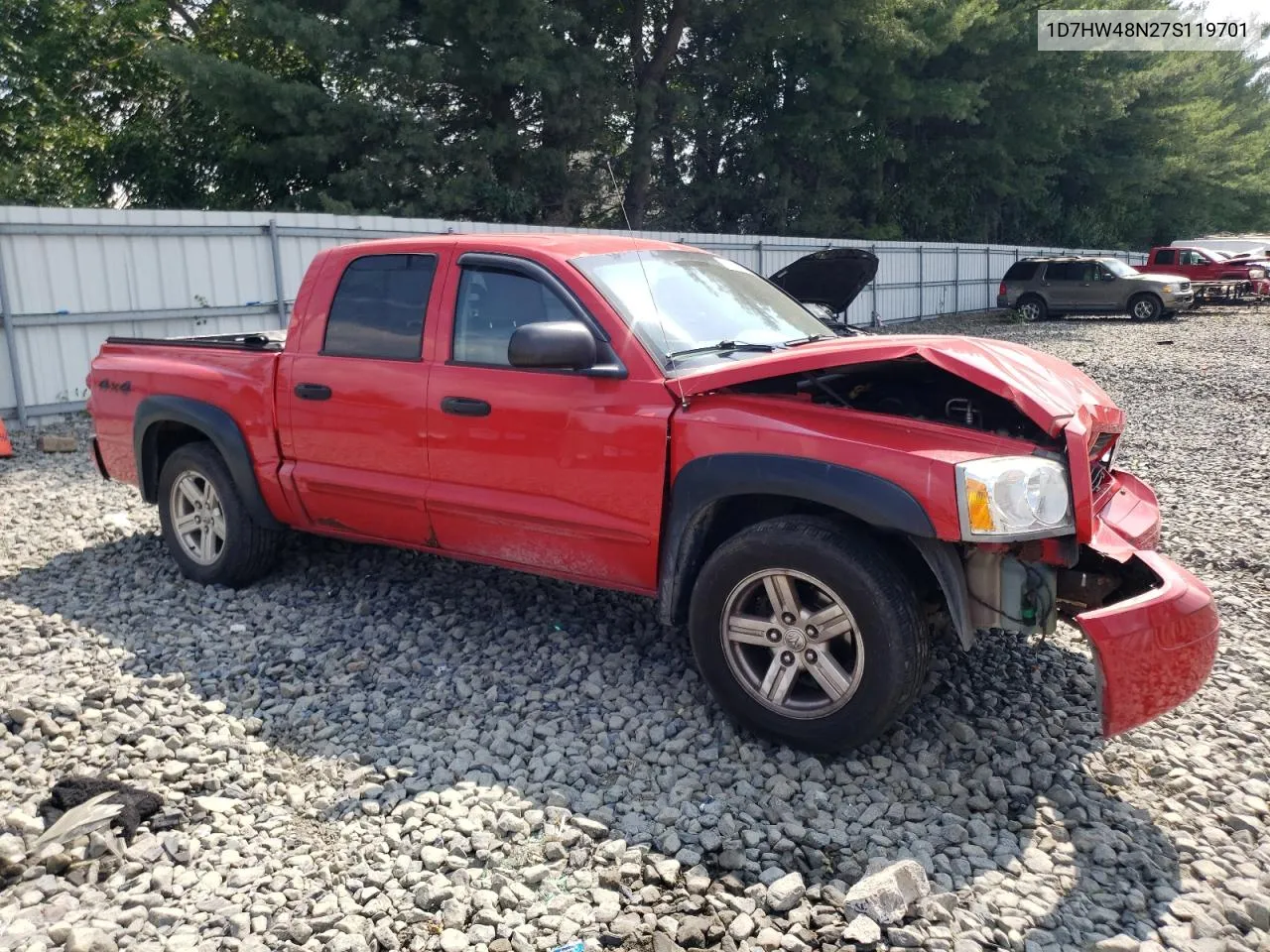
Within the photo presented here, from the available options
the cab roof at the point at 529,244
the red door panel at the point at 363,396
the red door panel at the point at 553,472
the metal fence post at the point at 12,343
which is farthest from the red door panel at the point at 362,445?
the metal fence post at the point at 12,343

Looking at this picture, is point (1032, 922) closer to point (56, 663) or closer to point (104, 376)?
point (56, 663)

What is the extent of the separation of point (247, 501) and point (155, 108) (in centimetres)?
2193

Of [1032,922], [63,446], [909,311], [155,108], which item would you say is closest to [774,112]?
[909,311]

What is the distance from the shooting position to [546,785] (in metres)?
3.71

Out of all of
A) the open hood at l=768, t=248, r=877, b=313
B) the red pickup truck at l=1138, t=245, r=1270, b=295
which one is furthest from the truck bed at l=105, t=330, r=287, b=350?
the red pickup truck at l=1138, t=245, r=1270, b=295

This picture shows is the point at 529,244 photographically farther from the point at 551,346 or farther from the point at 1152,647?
the point at 1152,647

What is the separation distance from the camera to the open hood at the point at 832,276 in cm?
830

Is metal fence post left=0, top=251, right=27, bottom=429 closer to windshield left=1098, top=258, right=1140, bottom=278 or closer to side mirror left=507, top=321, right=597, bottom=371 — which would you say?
side mirror left=507, top=321, right=597, bottom=371

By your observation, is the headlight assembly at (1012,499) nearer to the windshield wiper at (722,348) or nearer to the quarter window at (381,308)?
the windshield wiper at (722,348)

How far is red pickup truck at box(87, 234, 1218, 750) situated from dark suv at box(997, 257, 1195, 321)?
24.1m

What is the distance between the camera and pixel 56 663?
188 inches

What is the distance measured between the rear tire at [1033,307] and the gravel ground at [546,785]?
23.4 m

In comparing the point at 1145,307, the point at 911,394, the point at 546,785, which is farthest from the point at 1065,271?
the point at 546,785

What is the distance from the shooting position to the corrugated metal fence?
1066cm
